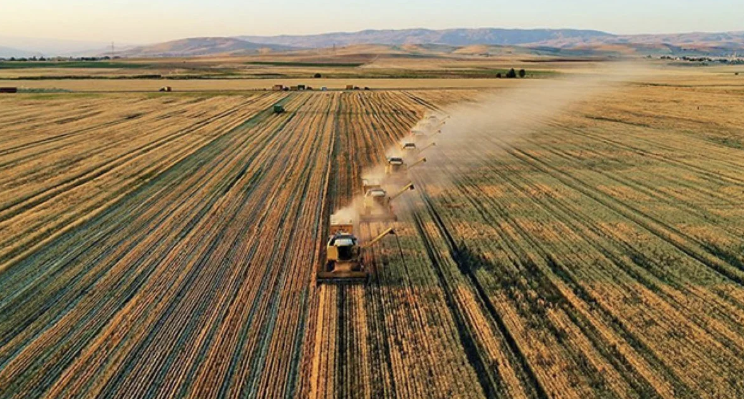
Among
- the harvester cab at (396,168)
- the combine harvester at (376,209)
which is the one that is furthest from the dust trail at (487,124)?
the combine harvester at (376,209)

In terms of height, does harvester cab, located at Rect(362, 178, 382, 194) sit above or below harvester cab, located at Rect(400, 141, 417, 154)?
below

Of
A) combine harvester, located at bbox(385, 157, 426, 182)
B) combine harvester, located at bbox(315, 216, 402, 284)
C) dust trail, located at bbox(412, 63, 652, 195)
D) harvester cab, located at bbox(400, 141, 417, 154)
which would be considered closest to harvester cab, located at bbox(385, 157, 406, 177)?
combine harvester, located at bbox(385, 157, 426, 182)

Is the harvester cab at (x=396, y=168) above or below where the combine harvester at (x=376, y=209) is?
above

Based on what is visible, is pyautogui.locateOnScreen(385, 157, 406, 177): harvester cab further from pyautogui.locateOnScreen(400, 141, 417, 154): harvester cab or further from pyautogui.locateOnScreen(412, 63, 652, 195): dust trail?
pyautogui.locateOnScreen(400, 141, 417, 154): harvester cab

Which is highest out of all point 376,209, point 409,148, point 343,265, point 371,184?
point 409,148

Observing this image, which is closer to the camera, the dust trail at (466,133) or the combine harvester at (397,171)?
the combine harvester at (397,171)

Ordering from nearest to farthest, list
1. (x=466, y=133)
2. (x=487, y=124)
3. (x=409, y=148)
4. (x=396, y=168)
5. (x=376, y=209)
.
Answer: (x=376, y=209) < (x=396, y=168) < (x=409, y=148) < (x=466, y=133) < (x=487, y=124)

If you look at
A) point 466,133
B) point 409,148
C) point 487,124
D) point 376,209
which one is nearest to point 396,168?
point 376,209

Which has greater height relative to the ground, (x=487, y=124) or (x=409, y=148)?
(x=409, y=148)

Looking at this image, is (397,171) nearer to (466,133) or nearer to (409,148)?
(409,148)

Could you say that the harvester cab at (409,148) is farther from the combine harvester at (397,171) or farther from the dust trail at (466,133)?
the combine harvester at (397,171)

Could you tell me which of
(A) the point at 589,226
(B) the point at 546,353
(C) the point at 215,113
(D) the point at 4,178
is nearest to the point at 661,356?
(B) the point at 546,353
